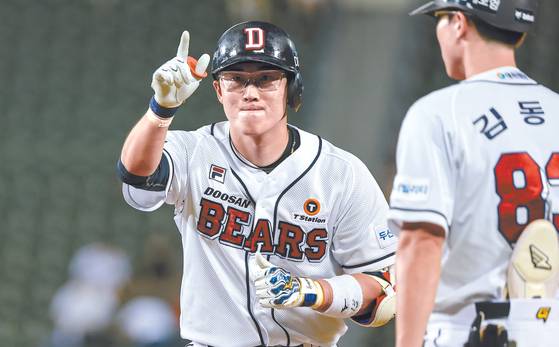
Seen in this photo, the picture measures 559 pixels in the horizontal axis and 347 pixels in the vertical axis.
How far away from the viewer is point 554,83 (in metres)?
10.0

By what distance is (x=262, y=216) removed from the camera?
3.81m

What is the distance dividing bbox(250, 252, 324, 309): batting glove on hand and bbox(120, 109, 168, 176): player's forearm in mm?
512

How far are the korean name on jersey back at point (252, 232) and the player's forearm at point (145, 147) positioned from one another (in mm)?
321

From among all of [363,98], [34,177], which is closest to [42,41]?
[34,177]

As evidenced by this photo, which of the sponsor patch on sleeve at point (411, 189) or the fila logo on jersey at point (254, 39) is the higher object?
the fila logo on jersey at point (254, 39)

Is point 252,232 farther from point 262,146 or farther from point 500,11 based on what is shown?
point 500,11

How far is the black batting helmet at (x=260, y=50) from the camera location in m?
3.77

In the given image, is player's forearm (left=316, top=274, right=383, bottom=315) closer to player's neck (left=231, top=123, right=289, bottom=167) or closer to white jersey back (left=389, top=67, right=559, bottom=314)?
player's neck (left=231, top=123, right=289, bottom=167)

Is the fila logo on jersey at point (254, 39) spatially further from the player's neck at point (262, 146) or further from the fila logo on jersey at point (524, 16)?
the fila logo on jersey at point (524, 16)

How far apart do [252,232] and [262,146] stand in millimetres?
358

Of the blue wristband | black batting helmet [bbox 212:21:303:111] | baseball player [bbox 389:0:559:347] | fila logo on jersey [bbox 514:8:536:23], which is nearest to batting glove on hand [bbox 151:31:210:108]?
the blue wristband

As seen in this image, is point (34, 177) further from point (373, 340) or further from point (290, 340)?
point (290, 340)

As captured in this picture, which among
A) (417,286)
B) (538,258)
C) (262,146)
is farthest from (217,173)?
(538,258)

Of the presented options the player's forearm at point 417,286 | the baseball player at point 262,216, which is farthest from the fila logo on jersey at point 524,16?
the baseball player at point 262,216
